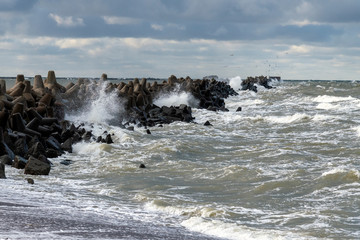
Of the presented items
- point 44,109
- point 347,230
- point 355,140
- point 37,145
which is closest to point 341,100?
point 355,140

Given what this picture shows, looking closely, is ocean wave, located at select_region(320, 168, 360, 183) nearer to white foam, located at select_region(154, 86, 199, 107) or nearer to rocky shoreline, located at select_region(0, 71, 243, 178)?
rocky shoreline, located at select_region(0, 71, 243, 178)

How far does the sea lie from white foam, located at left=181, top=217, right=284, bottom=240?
0.01m

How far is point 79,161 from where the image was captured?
15.6 metres

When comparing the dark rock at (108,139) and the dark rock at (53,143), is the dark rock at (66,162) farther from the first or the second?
the dark rock at (108,139)

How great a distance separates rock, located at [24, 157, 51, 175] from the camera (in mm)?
12367

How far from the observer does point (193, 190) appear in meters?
A: 11.9

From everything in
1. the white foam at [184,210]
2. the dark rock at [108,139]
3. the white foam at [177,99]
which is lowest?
the white foam at [184,210]

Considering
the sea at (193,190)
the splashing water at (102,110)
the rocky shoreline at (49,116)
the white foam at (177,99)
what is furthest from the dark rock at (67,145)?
the white foam at (177,99)

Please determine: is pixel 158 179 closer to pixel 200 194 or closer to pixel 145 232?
pixel 200 194

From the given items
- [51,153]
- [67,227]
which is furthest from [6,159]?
[67,227]

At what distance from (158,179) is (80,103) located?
12357 mm

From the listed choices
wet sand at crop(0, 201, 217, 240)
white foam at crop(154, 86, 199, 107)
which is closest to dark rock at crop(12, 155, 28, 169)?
wet sand at crop(0, 201, 217, 240)

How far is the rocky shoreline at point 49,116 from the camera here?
13.9m

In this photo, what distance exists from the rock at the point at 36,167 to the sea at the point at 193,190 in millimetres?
206
